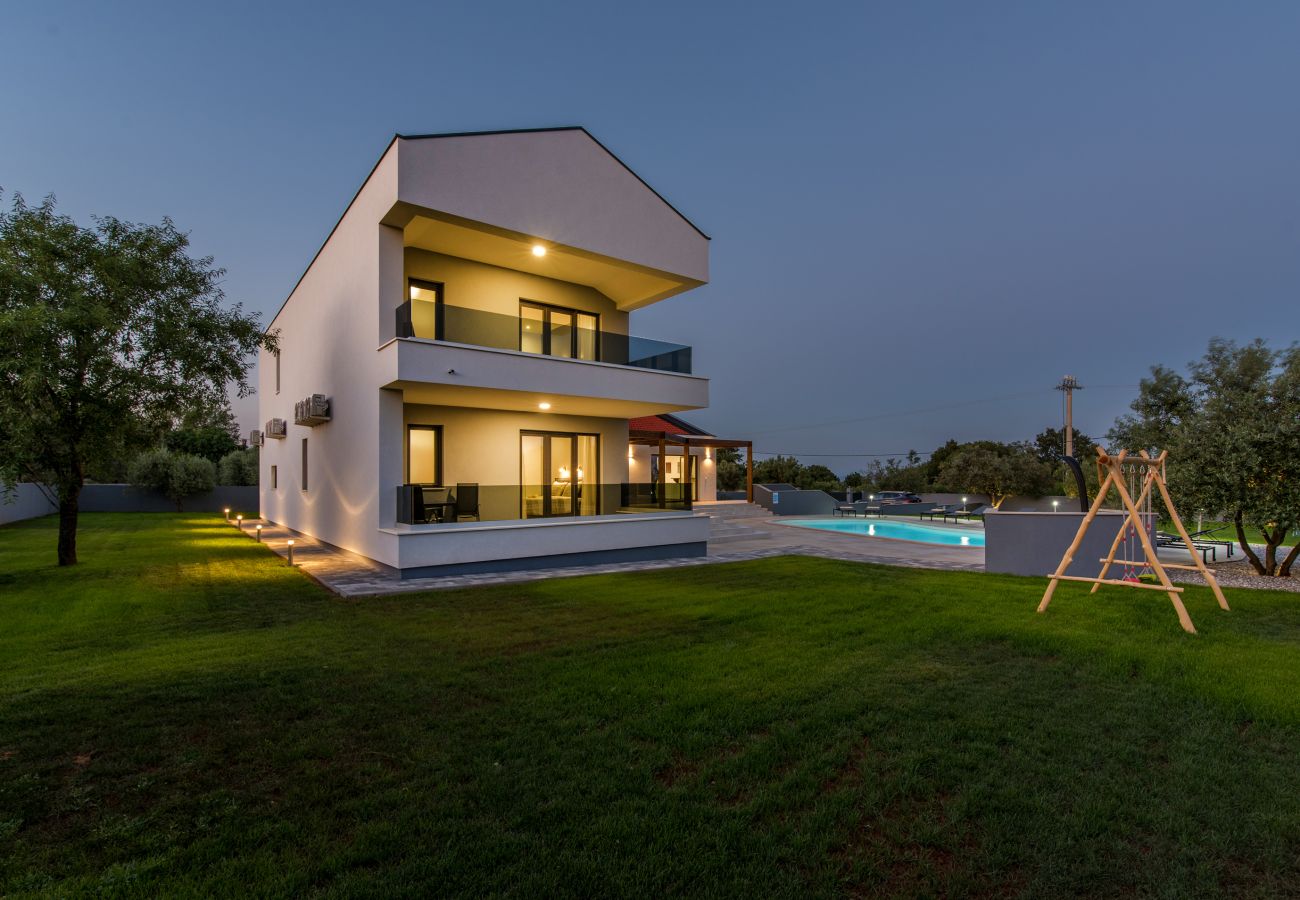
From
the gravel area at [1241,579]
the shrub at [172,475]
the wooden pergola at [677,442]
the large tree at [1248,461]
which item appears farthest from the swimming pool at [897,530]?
the shrub at [172,475]

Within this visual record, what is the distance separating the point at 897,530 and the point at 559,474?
13759 millimetres

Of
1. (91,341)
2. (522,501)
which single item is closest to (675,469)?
(522,501)

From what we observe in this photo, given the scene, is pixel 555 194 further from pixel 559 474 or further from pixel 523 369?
pixel 559 474

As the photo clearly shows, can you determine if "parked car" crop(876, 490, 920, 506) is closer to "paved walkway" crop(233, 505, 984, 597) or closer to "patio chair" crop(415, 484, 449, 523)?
"paved walkway" crop(233, 505, 984, 597)

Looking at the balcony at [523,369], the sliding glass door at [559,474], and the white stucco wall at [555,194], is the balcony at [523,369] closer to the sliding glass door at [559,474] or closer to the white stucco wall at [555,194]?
the sliding glass door at [559,474]

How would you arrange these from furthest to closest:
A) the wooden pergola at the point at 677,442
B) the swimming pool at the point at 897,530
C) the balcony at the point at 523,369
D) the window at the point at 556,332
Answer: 1. the wooden pergola at the point at 677,442
2. the swimming pool at the point at 897,530
3. the window at the point at 556,332
4. the balcony at the point at 523,369

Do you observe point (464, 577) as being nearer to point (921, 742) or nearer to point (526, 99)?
point (921, 742)

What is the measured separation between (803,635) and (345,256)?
12119mm

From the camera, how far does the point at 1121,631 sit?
20.2ft

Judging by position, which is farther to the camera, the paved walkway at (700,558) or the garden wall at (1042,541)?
the garden wall at (1042,541)

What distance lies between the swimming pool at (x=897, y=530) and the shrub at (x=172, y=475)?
2882 cm

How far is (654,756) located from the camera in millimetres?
3312

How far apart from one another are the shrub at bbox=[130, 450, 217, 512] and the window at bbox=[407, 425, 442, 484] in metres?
23.5

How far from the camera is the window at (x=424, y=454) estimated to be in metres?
12.6
